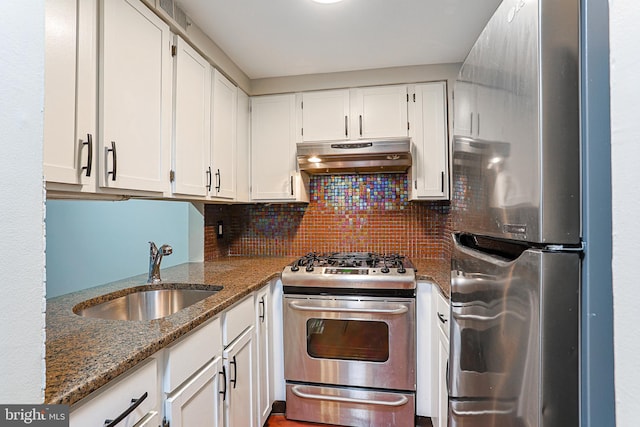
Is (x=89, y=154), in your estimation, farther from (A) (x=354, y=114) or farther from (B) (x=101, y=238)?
(A) (x=354, y=114)

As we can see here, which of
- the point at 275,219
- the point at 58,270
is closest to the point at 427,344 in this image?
the point at 275,219

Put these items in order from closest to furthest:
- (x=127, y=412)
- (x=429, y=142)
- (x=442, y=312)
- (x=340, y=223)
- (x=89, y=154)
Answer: (x=127, y=412) < (x=89, y=154) < (x=442, y=312) < (x=429, y=142) < (x=340, y=223)

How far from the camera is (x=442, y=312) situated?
169 cm

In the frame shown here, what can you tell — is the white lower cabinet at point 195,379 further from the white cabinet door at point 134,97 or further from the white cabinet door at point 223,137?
the white cabinet door at point 223,137

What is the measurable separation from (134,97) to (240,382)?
1.40m

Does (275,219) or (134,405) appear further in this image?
(275,219)

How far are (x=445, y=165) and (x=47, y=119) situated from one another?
2192 mm

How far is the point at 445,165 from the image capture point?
7.61 ft

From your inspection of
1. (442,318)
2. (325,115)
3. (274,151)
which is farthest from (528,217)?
(274,151)

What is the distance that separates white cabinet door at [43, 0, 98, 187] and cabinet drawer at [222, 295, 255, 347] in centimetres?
77

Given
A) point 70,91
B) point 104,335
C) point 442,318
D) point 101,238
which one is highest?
point 70,91

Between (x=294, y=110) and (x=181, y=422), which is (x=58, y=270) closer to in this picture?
(x=181, y=422)

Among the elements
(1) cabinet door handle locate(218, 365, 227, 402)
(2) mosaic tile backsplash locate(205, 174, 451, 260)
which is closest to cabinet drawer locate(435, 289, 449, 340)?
(2) mosaic tile backsplash locate(205, 174, 451, 260)

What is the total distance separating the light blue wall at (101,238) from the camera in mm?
1392
